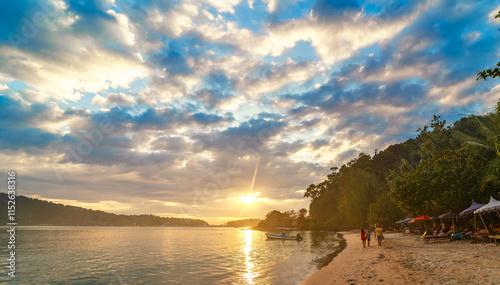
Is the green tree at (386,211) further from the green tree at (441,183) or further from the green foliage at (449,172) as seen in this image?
the green tree at (441,183)

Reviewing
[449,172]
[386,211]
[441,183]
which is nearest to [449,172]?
[449,172]

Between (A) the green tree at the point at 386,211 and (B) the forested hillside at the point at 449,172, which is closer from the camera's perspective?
(B) the forested hillside at the point at 449,172

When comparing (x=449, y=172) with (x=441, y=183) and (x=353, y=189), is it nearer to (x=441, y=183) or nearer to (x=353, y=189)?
(x=441, y=183)

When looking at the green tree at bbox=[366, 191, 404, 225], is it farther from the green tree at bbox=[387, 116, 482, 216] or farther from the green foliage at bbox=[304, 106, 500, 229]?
the green tree at bbox=[387, 116, 482, 216]

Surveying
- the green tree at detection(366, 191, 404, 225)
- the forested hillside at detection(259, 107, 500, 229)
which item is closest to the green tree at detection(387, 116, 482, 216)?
the forested hillside at detection(259, 107, 500, 229)

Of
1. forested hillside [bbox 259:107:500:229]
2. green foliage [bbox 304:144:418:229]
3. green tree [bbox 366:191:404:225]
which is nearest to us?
forested hillside [bbox 259:107:500:229]

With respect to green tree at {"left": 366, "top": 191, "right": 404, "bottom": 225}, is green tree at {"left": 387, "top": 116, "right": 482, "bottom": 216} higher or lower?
higher

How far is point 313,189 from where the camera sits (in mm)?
136625

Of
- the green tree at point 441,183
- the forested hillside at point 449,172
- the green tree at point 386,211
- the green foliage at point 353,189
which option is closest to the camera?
the forested hillside at point 449,172

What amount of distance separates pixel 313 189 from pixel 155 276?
4828 inches

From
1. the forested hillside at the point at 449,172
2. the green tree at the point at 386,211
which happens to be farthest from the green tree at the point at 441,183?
the green tree at the point at 386,211

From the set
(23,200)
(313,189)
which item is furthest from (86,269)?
(23,200)

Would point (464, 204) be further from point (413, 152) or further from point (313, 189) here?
point (313, 189)

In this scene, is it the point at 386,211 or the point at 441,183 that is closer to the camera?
the point at 441,183
